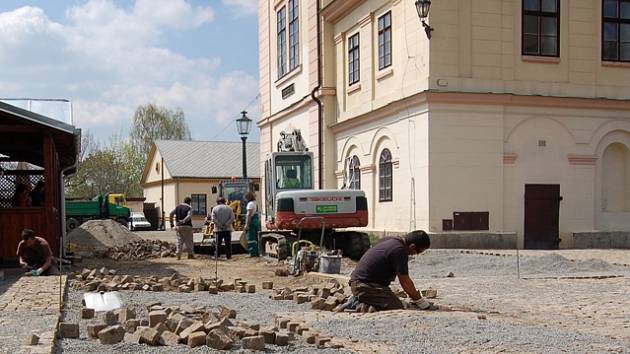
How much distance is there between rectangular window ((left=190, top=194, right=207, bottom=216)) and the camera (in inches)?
A: 2232

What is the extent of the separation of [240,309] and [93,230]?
15.5 meters

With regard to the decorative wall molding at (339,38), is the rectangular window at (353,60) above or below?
below

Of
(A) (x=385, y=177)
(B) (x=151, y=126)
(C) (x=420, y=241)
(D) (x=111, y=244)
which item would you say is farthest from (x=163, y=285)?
(B) (x=151, y=126)

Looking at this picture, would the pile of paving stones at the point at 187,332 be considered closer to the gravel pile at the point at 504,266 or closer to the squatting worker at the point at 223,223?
the gravel pile at the point at 504,266

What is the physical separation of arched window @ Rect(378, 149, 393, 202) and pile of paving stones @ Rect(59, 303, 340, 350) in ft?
50.7

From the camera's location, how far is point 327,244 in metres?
20.2

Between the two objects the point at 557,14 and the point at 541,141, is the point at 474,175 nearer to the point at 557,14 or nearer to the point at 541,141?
the point at 541,141

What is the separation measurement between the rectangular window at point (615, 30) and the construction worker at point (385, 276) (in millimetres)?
15530

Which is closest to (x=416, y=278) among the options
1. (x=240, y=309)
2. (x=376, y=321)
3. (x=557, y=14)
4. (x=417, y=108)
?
(x=240, y=309)

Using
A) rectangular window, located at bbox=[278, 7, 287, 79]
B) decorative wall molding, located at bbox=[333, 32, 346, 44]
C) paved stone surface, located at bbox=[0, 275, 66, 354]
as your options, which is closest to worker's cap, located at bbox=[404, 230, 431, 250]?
paved stone surface, located at bbox=[0, 275, 66, 354]

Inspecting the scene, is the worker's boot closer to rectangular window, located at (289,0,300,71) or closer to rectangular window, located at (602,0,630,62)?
rectangular window, located at (602,0,630,62)

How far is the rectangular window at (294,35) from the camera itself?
102ft

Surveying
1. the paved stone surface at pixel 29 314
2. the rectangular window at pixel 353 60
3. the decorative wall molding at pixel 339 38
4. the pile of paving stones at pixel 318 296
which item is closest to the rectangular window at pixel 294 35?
the decorative wall molding at pixel 339 38

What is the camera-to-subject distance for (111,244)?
78.2ft
